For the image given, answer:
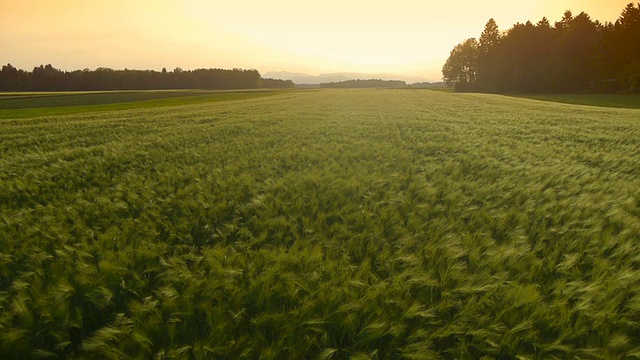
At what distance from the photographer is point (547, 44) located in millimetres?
71312

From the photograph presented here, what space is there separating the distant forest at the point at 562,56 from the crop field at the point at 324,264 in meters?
62.8

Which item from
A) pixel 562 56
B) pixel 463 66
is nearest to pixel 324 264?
pixel 562 56

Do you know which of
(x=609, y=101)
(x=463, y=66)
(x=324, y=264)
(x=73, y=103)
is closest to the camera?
(x=324, y=264)

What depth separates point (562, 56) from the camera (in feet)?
202

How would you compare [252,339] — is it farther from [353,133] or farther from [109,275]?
[353,133]

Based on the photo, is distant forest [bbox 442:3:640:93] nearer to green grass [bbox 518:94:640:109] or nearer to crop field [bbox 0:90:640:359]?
green grass [bbox 518:94:640:109]

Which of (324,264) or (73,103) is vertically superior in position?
(73,103)

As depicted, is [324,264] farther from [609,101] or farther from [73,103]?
[73,103]

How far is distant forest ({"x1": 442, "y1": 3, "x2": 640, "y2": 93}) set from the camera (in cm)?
5503

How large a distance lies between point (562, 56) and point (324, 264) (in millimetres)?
77832

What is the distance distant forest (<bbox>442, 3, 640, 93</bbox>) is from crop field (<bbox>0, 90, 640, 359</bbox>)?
206ft

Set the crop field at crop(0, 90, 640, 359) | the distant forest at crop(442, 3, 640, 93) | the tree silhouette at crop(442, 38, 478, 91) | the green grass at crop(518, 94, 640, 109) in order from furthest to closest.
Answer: the tree silhouette at crop(442, 38, 478, 91), the distant forest at crop(442, 3, 640, 93), the green grass at crop(518, 94, 640, 109), the crop field at crop(0, 90, 640, 359)

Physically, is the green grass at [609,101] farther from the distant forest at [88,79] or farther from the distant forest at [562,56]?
the distant forest at [88,79]

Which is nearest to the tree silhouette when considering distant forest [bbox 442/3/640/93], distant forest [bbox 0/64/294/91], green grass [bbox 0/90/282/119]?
distant forest [bbox 442/3/640/93]
